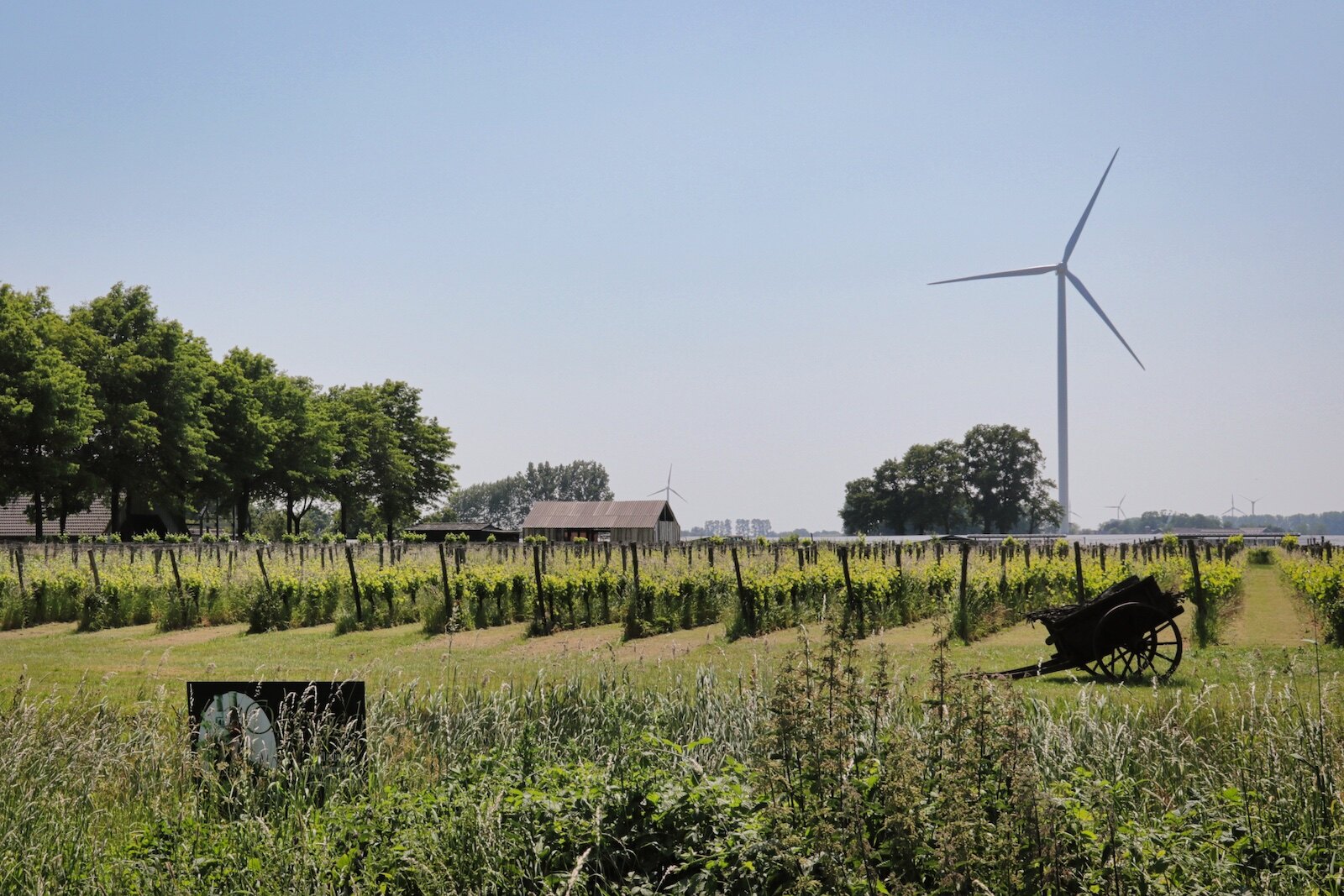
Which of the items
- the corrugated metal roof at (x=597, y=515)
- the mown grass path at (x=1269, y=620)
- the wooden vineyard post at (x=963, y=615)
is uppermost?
the corrugated metal roof at (x=597, y=515)

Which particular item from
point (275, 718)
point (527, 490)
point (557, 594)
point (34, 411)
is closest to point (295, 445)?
point (34, 411)

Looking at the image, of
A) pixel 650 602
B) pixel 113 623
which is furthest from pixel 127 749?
pixel 113 623

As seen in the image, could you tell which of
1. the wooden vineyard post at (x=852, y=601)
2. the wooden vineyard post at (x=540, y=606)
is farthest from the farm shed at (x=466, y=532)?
the wooden vineyard post at (x=852, y=601)

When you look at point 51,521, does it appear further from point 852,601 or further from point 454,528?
point 852,601

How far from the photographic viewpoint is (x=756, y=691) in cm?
605

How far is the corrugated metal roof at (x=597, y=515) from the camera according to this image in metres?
78.3

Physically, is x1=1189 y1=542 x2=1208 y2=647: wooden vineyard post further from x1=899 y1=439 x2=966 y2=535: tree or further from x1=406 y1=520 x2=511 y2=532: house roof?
x1=899 y1=439 x2=966 y2=535: tree

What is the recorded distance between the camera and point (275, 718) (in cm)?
555

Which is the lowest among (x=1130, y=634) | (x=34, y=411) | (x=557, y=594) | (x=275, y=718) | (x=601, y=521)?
(x=557, y=594)

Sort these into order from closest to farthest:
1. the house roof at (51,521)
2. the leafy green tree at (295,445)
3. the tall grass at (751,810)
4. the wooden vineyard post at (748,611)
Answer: the tall grass at (751,810)
the wooden vineyard post at (748,611)
the house roof at (51,521)
the leafy green tree at (295,445)

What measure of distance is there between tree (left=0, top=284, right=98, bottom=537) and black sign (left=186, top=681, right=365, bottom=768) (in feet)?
117

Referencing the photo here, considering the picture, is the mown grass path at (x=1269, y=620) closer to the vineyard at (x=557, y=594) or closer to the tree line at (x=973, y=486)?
the vineyard at (x=557, y=594)

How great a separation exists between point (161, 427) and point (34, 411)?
7.47 metres

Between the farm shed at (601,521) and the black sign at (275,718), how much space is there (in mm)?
70879
